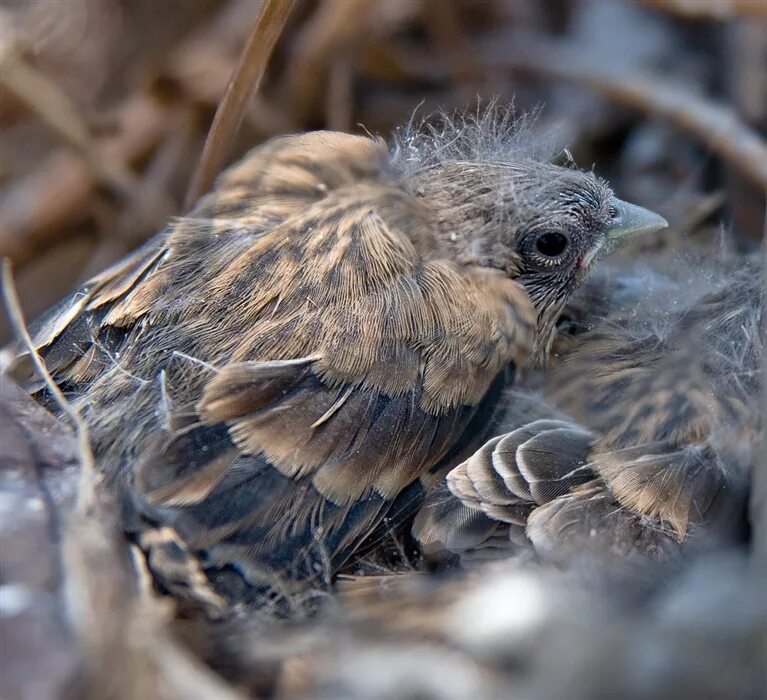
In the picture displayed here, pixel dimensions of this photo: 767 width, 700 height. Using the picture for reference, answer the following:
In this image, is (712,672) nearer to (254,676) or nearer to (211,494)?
(254,676)

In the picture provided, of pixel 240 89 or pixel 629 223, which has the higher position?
pixel 240 89

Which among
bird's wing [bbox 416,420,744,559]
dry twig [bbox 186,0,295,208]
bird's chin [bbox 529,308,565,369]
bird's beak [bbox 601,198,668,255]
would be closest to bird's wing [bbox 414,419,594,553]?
bird's wing [bbox 416,420,744,559]

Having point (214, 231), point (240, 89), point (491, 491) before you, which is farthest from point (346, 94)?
point (491, 491)

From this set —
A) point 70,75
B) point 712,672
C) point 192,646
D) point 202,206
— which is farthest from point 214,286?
point 70,75

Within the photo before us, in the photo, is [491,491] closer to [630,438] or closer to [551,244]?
[630,438]

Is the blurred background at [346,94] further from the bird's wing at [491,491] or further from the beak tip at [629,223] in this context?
the bird's wing at [491,491]

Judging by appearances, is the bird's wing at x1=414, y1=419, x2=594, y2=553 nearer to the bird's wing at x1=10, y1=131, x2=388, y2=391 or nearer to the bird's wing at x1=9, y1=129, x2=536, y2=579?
the bird's wing at x1=9, y1=129, x2=536, y2=579

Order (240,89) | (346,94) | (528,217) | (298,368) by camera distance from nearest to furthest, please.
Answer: (298,368)
(528,217)
(240,89)
(346,94)
